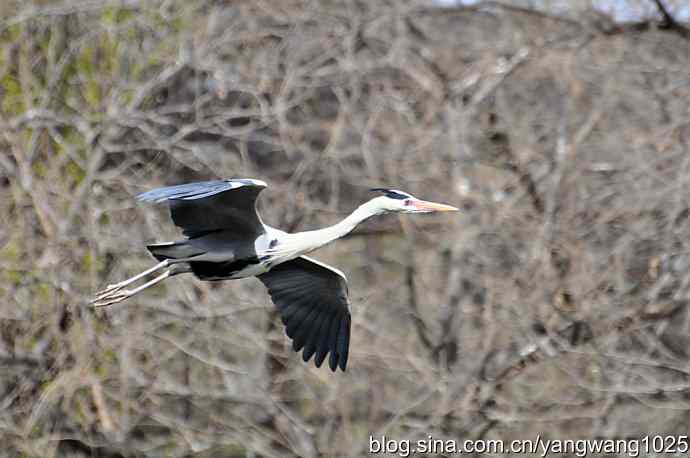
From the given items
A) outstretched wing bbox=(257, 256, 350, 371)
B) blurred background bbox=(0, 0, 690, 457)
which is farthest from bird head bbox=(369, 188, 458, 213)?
blurred background bbox=(0, 0, 690, 457)

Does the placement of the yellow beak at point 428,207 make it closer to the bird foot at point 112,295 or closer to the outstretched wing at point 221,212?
the outstretched wing at point 221,212

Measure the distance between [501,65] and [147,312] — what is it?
381 cm

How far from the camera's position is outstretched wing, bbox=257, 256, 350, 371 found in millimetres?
7688

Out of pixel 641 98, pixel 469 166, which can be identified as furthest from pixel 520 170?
pixel 641 98

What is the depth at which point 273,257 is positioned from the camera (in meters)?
7.32

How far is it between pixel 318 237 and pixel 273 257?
0.32 m

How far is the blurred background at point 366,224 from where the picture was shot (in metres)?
10.0

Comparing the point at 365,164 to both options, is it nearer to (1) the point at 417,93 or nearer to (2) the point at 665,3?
(1) the point at 417,93

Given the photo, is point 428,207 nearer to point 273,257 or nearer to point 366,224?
point 273,257

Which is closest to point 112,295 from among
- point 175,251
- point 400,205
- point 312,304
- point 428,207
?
point 175,251

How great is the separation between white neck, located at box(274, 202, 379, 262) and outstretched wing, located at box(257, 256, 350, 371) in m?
0.34

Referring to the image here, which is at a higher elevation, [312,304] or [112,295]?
[112,295]

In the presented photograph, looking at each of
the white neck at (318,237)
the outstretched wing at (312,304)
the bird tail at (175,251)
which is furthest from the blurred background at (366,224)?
the white neck at (318,237)

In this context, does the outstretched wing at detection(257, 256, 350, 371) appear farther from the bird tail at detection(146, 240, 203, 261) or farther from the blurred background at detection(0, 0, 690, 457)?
the blurred background at detection(0, 0, 690, 457)
